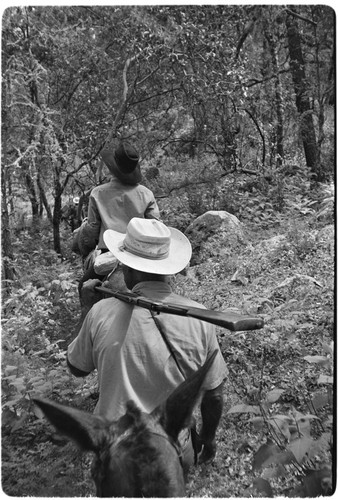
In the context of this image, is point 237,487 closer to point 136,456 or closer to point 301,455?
point 301,455

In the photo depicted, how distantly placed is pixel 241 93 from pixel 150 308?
610 cm

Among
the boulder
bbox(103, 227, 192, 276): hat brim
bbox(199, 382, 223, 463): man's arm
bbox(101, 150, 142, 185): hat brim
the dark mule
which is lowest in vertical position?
the boulder

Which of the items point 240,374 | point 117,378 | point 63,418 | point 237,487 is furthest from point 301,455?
point 240,374

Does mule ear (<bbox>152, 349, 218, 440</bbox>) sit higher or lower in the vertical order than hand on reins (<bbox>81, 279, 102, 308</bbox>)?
higher

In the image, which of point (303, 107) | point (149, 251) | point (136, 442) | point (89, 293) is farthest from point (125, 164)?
point (303, 107)

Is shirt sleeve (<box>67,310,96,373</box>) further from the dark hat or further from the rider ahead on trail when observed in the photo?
the dark hat

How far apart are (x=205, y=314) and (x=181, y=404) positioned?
0.37 m

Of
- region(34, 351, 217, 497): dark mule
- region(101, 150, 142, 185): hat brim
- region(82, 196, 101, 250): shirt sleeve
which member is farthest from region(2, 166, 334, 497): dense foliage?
region(101, 150, 142, 185): hat brim

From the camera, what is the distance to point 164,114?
25.3 feet

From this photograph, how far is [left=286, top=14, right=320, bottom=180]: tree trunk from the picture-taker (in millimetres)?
7074

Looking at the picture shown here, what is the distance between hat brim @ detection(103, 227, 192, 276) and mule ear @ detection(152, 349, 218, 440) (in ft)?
2.18

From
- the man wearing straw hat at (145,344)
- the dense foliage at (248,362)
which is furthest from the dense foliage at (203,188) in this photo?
the man wearing straw hat at (145,344)

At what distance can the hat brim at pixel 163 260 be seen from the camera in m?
2.15

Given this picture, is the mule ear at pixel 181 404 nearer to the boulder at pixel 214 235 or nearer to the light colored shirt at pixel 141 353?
the light colored shirt at pixel 141 353
